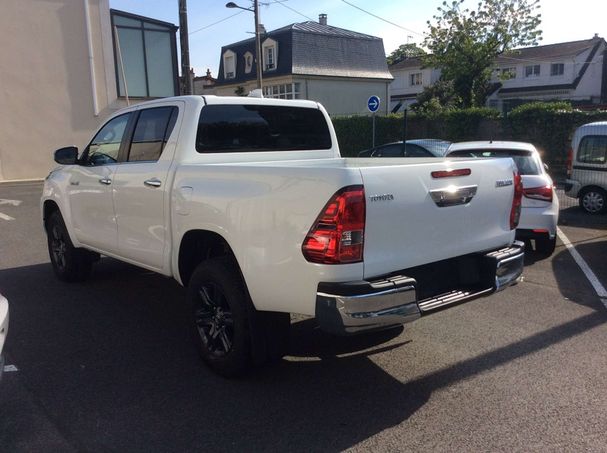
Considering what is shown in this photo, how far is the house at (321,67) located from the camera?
38719 mm

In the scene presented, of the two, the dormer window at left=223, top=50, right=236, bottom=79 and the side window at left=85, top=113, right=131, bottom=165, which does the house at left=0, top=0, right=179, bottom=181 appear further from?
the dormer window at left=223, top=50, right=236, bottom=79

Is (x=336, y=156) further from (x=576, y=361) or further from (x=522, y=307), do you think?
(x=576, y=361)

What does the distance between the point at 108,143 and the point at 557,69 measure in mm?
49581

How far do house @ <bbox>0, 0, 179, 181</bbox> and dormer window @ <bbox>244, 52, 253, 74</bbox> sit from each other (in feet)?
69.4

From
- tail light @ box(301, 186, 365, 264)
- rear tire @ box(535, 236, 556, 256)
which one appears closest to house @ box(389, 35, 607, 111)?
rear tire @ box(535, 236, 556, 256)

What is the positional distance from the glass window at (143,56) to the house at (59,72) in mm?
40

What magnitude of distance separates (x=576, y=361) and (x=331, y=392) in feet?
6.29

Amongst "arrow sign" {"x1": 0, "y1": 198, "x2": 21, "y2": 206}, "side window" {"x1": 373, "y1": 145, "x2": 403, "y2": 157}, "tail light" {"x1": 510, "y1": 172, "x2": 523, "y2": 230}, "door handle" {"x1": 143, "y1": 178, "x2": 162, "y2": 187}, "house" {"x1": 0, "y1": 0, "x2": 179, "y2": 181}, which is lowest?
"arrow sign" {"x1": 0, "y1": 198, "x2": 21, "y2": 206}

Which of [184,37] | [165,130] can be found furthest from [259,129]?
[184,37]

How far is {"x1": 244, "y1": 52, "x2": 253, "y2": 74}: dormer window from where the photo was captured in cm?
4347

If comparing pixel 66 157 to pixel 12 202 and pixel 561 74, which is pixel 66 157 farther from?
pixel 561 74

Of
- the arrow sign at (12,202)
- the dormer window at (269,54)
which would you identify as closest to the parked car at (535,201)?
the arrow sign at (12,202)

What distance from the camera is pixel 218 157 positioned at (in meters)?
4.49

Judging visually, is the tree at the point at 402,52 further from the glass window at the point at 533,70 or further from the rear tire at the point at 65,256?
the rear tire at the point at 65,256
